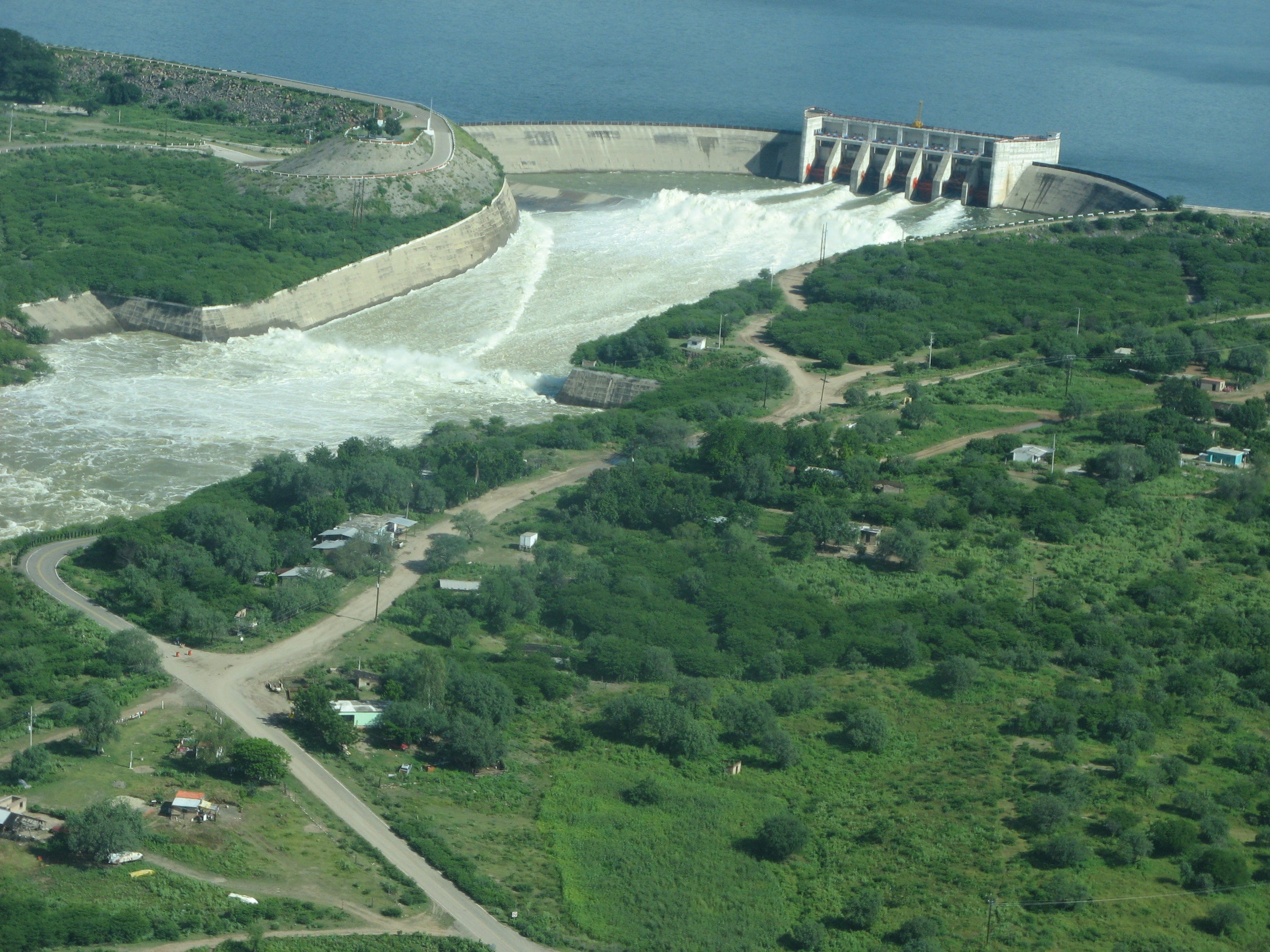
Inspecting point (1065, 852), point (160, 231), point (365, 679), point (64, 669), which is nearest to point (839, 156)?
point (160, 231)

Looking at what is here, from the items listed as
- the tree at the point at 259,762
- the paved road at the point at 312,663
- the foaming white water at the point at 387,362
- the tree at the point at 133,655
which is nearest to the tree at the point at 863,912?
the paved road at the point at 312,663

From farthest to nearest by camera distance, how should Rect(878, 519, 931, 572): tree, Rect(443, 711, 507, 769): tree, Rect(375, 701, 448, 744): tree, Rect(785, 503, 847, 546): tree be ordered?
1. Rect(785, 503, 847, 546): tree
2. Rect(878, 519, 931, 572): tree
3. Rect(375, 701, 448, 744): tree
4. Rect(443, 711, 507, 769): tree

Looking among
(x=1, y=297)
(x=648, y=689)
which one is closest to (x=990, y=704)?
(x=648, y=689)

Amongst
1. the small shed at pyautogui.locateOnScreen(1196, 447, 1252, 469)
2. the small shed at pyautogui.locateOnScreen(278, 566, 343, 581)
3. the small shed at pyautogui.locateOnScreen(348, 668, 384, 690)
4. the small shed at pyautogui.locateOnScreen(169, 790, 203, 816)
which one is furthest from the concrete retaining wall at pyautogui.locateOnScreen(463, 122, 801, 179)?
the small shed at pyautogui.locateOnScreen(169, 790, 203, 816)

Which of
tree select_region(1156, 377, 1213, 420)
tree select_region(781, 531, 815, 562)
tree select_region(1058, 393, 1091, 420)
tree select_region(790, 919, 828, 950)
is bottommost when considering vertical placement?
tree select_region(790, 919, 828, 950)

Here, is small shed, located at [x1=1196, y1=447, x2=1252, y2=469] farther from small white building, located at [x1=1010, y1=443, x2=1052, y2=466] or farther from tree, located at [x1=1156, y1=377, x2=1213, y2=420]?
small white building, located at [x1=1010, y1=443, x2=1052, y2=466]

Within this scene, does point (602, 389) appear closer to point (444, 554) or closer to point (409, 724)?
point (444, 554)

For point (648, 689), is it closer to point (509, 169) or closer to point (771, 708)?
point (771, 708)
